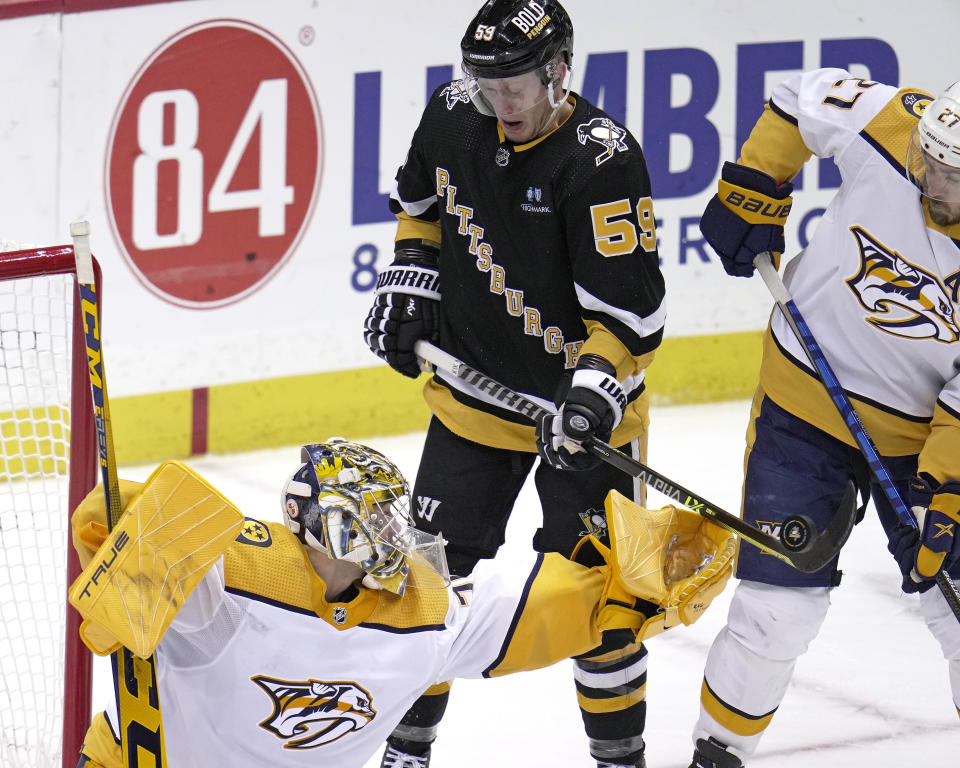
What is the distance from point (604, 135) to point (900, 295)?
0.55m

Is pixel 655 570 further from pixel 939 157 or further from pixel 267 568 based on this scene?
pixel 939 157

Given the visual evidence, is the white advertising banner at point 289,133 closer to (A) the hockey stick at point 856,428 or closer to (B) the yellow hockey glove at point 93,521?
(A) the hockey stick at point 856,428

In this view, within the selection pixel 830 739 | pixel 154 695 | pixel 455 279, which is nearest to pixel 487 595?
pixel 154 695

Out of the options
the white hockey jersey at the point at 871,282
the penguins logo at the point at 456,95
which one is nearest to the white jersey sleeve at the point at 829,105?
the white hockey jersey at the point at 871,282

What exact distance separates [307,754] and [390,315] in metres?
0.99

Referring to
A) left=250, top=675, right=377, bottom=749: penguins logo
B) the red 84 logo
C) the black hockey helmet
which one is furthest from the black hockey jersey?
the red 84 logo

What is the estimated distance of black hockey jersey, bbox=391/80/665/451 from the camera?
7.97ft

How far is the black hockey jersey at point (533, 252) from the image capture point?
2428mm

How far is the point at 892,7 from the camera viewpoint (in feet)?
16.1

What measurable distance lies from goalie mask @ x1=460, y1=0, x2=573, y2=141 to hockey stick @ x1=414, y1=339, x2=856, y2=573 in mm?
462

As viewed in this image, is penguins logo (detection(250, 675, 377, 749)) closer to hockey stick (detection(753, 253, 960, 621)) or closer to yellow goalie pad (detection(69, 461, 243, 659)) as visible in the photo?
yellow goalie pad (detection(69, 461, 243, 659))

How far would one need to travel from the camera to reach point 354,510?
6.02 feet

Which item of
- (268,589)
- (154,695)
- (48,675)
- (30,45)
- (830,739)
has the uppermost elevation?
(30,45)

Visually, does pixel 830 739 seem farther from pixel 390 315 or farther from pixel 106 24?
pixel 106 24
